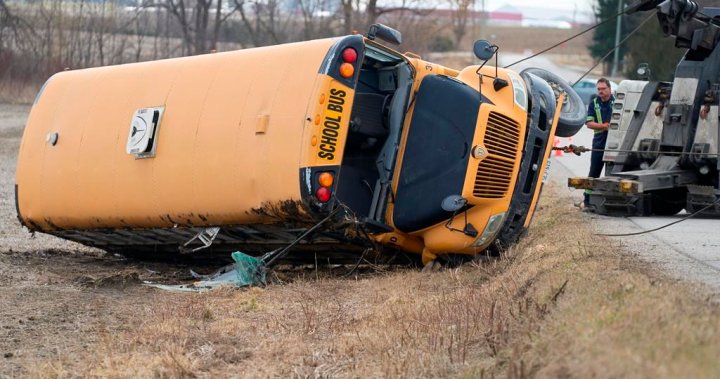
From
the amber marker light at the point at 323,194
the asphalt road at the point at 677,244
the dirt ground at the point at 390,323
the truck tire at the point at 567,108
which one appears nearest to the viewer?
the dirt ground at the point at 390,323

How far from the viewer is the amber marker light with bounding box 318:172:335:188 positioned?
31.4 feet

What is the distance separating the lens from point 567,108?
38.1 feet

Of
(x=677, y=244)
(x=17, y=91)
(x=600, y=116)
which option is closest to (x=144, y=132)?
(x=677, y=244)

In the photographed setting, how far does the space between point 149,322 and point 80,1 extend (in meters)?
42.5

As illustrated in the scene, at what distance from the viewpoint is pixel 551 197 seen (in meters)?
17.8

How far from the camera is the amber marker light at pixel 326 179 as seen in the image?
958 centimetres

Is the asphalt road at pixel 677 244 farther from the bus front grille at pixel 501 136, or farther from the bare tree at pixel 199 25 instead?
the bare tree at pixel 199 25


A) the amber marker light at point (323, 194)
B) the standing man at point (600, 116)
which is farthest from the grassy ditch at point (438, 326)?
the standing man at point (600, 116)

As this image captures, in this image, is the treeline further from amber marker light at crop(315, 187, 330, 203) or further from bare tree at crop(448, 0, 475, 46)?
amber marker light at crop(315, 187, 330, 203)

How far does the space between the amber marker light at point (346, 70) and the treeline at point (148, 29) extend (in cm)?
3279

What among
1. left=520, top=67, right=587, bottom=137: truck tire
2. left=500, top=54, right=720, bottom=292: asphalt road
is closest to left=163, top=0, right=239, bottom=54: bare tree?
left=500, top=54, right=720, bottom=292: asphalt road

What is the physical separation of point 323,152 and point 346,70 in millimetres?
714

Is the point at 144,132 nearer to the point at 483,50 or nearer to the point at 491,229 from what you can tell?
the point at 483,50

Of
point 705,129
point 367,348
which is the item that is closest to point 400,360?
point 367,348
